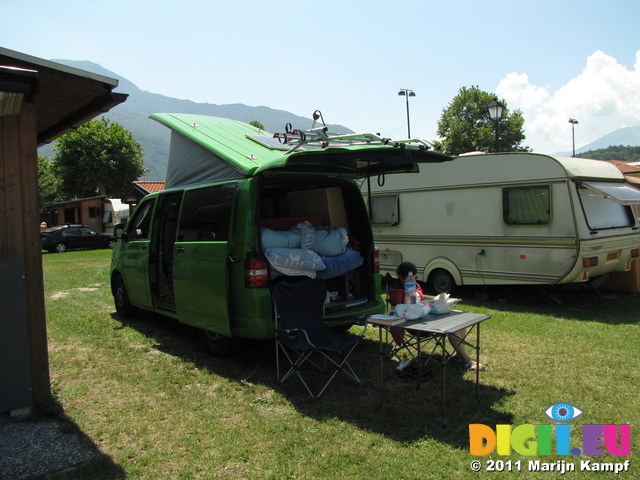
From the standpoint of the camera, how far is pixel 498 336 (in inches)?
233

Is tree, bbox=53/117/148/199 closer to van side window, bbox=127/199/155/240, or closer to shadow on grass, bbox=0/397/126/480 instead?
van side window, bbox=127/199/155/240

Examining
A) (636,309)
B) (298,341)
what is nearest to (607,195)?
(636,309)

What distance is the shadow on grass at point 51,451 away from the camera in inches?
116

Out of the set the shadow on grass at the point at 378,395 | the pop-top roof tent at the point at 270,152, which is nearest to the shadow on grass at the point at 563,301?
the shadow on grass at the point at 378,395

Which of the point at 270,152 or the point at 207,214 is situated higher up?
the point at 270,152

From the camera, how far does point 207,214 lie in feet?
16.5

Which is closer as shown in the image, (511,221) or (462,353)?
(462,353)

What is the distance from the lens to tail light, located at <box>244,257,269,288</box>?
14.4ft

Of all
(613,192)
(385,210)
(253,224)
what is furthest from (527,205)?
(253,224)

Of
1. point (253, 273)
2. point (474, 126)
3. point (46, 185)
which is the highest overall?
point (474, 126)

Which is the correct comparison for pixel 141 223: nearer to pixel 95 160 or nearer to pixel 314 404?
pixel 314 404

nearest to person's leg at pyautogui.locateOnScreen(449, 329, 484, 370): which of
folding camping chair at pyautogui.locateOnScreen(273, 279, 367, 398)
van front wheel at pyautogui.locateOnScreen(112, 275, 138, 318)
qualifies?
folding camping chair at pyautogui.locateOnScreen(273, 279, 367, 398)

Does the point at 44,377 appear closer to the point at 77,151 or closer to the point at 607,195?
the point at 607,195

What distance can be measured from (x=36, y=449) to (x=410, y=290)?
3091 millimetres
